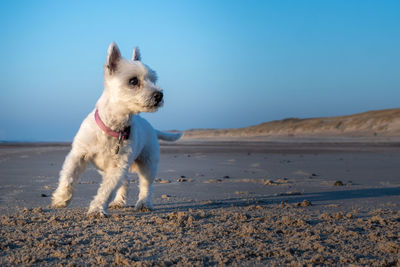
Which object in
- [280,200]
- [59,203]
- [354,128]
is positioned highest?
[354,128]

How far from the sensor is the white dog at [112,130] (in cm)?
Answer: 462

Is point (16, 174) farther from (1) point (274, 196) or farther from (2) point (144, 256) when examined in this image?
(2) point (144, 256)

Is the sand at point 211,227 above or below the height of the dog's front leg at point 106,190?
below

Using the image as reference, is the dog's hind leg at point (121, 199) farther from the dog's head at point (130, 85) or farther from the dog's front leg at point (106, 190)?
the dog's head at point (130, 85)

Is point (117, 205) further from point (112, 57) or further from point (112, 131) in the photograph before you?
point (112, 57)

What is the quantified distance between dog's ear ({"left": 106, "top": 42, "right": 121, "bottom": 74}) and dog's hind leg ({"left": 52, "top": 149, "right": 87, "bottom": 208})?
41.8 inches

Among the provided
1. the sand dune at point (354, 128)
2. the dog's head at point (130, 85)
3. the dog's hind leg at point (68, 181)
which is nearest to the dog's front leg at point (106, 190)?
the dog's hind leg at point (68, 181)

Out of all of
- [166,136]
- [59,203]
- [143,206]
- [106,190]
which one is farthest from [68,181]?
[166,136]

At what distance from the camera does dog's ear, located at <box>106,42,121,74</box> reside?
470 cm

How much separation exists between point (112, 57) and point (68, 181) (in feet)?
5.03

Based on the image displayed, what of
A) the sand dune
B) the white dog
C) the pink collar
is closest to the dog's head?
the white dog

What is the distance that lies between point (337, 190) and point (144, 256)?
4.91m

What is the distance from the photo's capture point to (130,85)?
462cm

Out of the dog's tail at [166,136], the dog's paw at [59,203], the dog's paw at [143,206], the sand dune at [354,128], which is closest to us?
the dog's paw at [59,203]
